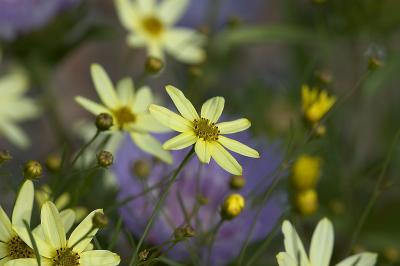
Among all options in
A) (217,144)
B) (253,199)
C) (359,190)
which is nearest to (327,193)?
(359,190)

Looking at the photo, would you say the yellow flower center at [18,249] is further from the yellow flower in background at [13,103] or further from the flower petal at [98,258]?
the yellow flower in background at [13,103]

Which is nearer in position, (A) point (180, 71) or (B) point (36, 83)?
(B) point (36, 83)

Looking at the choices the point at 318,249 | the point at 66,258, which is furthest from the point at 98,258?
the point at 318,249

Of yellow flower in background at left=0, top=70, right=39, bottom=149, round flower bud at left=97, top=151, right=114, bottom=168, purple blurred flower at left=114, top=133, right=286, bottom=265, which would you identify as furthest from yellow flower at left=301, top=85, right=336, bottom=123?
yellow flower in background at left=0, top=70, right=39, bottom=149

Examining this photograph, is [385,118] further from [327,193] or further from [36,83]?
[36,83]

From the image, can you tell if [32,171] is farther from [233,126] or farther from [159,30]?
[159,30]

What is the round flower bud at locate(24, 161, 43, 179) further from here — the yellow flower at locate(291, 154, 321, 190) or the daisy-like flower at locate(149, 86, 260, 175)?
the yellow flower at locate(291, 154, 321, 190)
